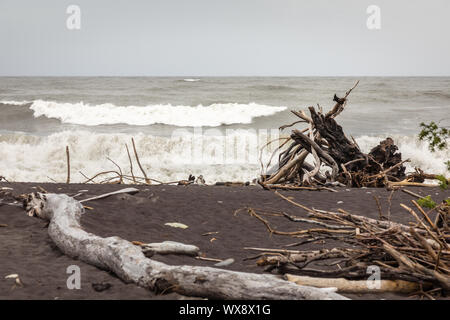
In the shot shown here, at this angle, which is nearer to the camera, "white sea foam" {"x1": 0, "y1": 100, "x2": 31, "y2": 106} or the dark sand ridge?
the dark sand ridge

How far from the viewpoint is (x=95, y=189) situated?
19.5ft

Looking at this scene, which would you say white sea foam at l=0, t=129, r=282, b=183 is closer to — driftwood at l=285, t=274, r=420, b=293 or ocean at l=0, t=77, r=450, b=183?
ocean at l=0, t=77, r=450, b=183

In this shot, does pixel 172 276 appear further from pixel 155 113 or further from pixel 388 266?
pixel 155 113

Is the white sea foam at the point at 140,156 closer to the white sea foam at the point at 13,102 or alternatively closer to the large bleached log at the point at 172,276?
the large bleached log at the point at 172,276

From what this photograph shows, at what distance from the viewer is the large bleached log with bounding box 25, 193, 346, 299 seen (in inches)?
92.7

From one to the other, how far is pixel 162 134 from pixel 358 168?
10.7 metres

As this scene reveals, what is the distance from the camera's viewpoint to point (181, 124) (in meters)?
19.0

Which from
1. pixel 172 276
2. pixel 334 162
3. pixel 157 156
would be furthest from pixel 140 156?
pixel 172 276

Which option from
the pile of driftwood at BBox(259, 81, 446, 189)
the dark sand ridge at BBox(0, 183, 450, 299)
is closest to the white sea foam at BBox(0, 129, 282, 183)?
the pile of driftwood at BBox(259, 81, 446, 189)

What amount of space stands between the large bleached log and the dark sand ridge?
7 centimetres

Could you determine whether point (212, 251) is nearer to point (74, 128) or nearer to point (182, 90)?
point (74, 128)

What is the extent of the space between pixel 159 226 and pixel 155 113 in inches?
663
